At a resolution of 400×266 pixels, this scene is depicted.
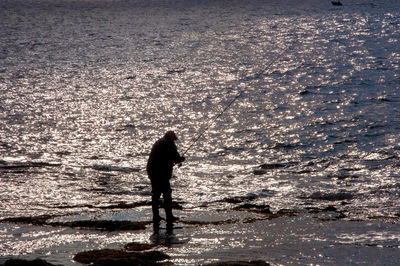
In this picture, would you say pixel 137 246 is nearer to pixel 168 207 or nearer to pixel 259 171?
pixel 168 207

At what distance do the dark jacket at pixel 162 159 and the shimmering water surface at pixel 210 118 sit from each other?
2.70 ft

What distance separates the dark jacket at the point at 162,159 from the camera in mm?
8070

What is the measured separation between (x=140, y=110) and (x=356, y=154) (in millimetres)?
6761

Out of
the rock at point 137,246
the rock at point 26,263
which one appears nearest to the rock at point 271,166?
the rock at point 137,246

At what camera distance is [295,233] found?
7336 mm

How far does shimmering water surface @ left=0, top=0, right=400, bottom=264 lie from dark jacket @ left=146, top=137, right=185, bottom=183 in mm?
822

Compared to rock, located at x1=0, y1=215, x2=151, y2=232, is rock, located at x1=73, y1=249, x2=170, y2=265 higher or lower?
rock, located at x1=73, y1=249, x2=170, y2=265

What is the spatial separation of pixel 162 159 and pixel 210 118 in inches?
326

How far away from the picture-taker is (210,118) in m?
16.3

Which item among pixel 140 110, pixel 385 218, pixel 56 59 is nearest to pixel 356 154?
pixel 385 218

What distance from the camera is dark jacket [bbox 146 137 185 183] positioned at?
807cm

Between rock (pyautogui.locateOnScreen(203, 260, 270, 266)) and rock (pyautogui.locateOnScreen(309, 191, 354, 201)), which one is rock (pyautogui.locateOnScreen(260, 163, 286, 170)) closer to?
rock (pyautogui.locateOnScreen(309, 191, 354, 201))

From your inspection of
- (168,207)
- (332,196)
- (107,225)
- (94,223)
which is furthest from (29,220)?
(332,196)

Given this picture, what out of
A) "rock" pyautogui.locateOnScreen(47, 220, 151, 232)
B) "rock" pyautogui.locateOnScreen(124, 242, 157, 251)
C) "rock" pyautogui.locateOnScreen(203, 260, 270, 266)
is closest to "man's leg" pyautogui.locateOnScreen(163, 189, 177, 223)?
"rock" pyautogui.locateOnScreen(47, 220, 151, 232)
